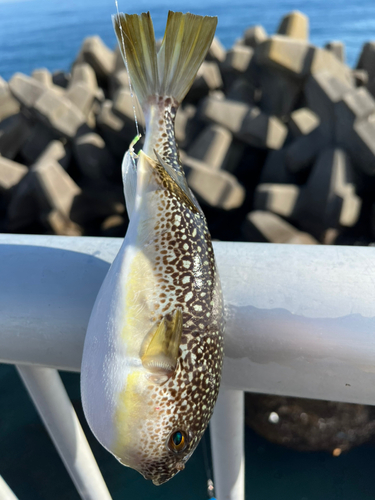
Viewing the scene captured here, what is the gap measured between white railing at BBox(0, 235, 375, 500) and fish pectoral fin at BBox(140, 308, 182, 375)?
0.05 meters

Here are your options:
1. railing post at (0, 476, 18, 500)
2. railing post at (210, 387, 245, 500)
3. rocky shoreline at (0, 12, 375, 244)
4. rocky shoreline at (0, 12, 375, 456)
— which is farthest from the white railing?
rocky shoreline at (0, 12, 375, 244)

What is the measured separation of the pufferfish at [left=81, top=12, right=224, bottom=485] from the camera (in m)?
0.31

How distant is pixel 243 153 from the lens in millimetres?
2209

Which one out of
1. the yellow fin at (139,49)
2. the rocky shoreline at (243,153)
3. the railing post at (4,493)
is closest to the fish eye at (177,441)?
the railing post at (4,493)

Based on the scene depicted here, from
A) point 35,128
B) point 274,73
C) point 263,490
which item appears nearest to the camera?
point 263,490

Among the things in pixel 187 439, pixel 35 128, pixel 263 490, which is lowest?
pixel 263 490

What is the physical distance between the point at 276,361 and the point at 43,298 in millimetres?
211

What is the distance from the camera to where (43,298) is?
35 centimetres

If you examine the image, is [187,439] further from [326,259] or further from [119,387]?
[326,259]

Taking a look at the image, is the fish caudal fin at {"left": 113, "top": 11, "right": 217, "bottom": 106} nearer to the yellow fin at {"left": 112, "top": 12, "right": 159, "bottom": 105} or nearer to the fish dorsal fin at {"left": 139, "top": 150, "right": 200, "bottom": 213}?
the yellow fin at {"left": 112, "top": 12, "right": 159, "bottom": 105}

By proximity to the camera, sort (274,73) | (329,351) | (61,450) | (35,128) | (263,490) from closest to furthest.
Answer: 1. (329,351)
2. (61,450)
3. (263,490)
4. (274,73)
5. (35,128)

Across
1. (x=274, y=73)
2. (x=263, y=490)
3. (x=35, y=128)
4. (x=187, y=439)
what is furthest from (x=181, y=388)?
(x=35, y=128)

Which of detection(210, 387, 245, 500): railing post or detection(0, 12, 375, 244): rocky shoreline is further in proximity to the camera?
detection(0, 12, 375, 244): rocky shoreline

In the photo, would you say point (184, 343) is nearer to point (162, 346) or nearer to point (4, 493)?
point (162, 346)
